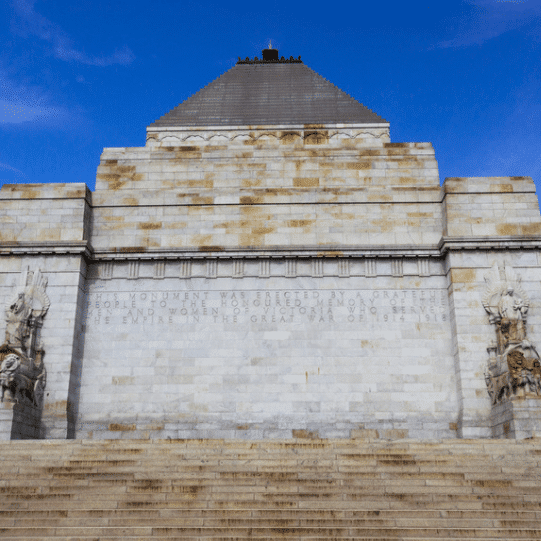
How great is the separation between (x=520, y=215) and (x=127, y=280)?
42.1 ft

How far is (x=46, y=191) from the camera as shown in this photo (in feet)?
72.7

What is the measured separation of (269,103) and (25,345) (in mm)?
16406

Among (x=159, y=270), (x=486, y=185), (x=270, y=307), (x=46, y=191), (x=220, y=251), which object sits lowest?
(x=270, y=307)

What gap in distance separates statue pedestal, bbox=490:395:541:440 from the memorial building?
285 mm

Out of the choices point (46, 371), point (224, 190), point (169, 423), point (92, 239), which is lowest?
point (169, 423)

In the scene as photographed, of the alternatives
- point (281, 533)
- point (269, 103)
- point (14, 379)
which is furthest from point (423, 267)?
point (269, 103)

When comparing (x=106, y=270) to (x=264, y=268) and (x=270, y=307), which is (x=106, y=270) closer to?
(x=264, y=268)

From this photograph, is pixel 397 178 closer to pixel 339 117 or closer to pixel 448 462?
pixel 339 117

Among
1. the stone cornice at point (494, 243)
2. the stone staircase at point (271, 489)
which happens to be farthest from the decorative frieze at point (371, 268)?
the stone staircase at point (271, 489)

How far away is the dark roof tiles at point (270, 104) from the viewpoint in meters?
29.9

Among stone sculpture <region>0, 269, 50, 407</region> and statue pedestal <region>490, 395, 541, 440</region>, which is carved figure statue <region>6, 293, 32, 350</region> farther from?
statue pedestal <region>490, 395, 541, 440</region>

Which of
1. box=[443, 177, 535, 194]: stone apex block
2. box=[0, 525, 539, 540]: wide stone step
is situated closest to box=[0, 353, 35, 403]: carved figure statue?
box=[0, 525, 539, 540]: wide stone step

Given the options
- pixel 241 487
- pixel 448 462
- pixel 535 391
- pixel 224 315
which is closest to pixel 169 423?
pixel 224 315

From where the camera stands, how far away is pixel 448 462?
14.6 metres
